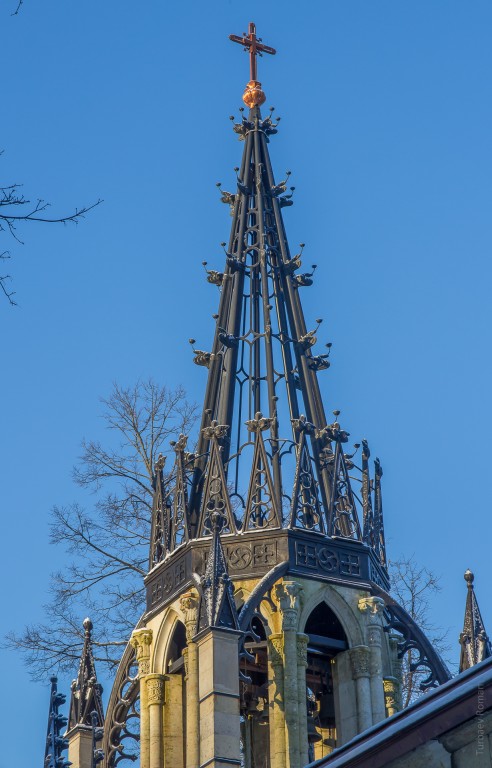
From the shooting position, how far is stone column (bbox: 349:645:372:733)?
21.2 metres

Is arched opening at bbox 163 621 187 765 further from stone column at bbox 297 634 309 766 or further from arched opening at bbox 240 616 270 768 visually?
stone column at bbox 297 634 309 766

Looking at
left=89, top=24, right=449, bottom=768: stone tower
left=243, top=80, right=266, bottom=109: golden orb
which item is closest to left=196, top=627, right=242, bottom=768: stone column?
left=89, top=24, right=449, bottom=768: stone tower

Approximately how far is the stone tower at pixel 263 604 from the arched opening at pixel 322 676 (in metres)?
0.02

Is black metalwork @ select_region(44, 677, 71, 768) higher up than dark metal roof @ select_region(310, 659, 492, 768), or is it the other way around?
black metalwork @ select_region(44, 677, 71, 768)

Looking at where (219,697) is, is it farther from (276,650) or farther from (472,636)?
(472,636)

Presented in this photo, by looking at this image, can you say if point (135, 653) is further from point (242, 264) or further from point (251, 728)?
point (242, 264)

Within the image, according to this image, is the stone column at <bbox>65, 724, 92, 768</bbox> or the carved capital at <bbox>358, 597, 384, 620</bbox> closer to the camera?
the carved capital at <bbox>358, 597, 384, 620</bbox>

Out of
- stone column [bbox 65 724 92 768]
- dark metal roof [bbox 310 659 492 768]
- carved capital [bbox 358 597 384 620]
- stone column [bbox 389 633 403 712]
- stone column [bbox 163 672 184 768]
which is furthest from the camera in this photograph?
stone column [bbox 65 724 92 768]

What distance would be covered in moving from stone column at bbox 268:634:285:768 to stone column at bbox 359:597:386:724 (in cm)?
115

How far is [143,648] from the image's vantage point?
22094 millimetres

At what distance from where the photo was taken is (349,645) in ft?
70.9

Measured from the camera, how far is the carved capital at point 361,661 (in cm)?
2150

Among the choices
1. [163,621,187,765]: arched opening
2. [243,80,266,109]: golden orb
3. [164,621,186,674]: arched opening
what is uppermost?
[243,80,266,109]: golden orb

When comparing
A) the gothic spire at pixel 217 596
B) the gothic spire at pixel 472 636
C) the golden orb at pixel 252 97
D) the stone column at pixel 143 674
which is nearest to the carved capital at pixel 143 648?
the stone column at pixel 143 674
